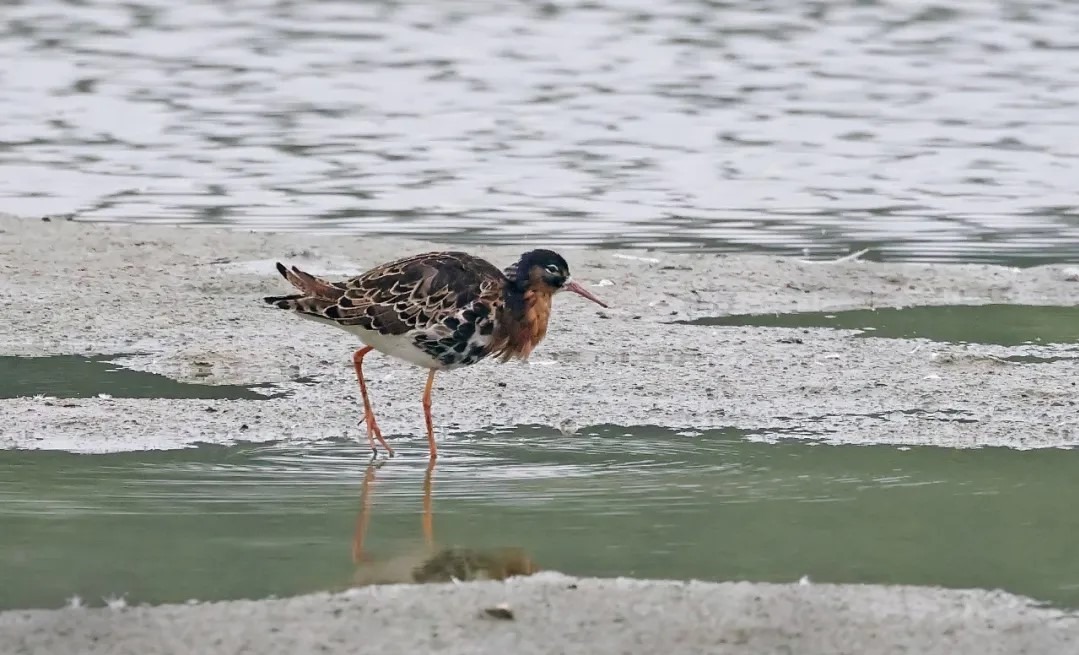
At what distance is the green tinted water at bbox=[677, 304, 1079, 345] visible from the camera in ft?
37.5

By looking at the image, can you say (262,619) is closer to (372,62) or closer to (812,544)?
(812,544)

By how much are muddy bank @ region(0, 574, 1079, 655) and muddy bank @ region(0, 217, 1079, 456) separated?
2.34 meters

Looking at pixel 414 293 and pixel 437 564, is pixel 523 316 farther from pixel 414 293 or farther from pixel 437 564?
pixel 437 564

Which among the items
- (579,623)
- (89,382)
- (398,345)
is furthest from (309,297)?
(579,623)

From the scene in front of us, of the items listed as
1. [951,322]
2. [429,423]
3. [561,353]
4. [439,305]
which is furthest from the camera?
[951,322]

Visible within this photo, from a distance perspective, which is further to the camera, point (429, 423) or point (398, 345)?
point (398, 345)

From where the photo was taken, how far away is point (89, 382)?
9.95 metres

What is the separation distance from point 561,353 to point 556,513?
128 inches

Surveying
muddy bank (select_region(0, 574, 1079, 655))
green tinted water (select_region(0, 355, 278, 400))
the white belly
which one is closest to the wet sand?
muddy bank (select_region(0, 574, 1079, 655))

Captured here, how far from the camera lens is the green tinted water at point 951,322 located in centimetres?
1143

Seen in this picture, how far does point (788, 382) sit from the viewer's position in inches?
399

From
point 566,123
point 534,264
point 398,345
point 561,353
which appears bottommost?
point 566,123

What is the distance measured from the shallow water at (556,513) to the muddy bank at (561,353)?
353 millimetres

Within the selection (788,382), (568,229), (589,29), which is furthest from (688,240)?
(589,29)
